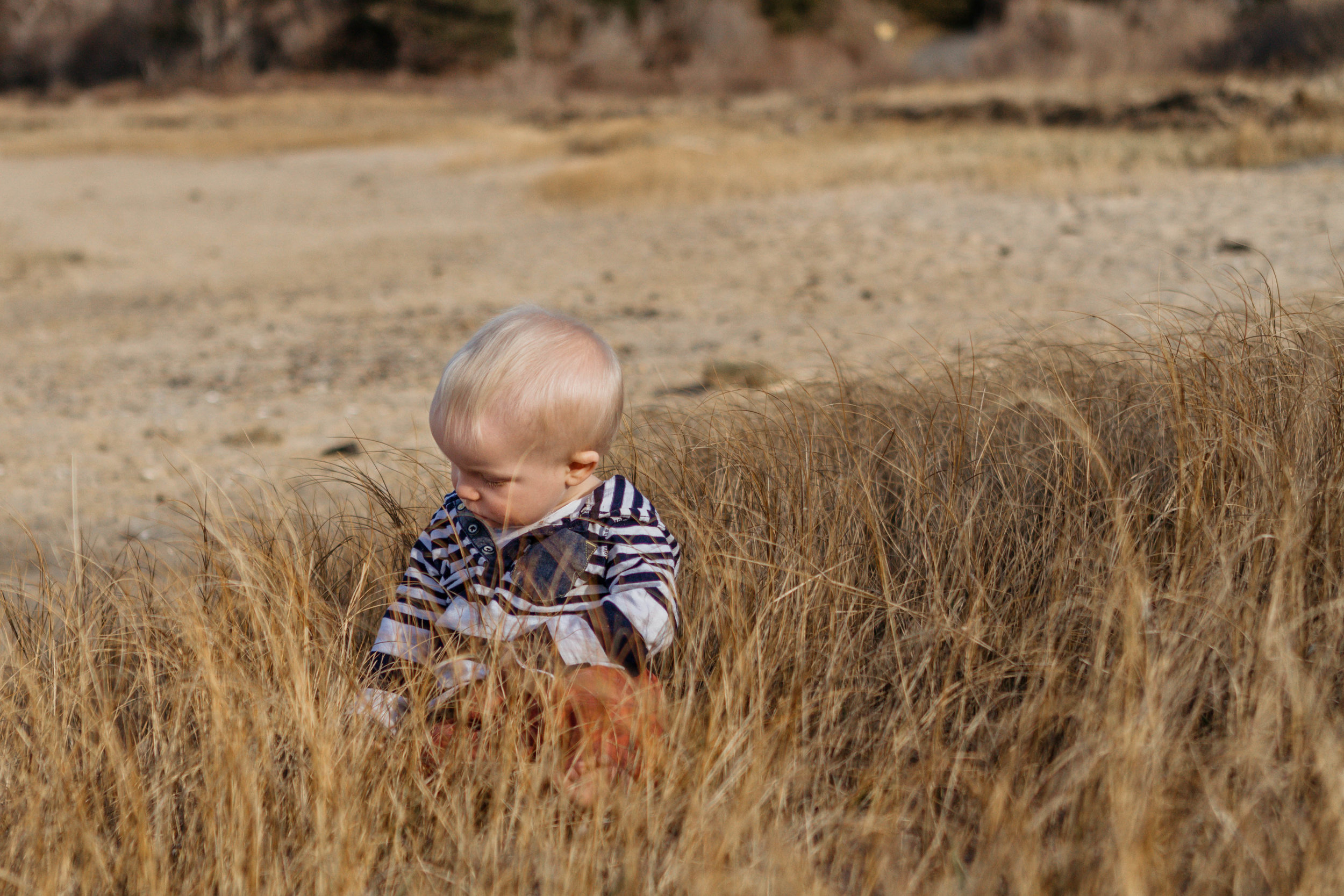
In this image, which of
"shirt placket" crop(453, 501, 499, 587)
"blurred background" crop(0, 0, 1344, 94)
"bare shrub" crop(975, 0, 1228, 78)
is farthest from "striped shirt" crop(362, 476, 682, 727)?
"blurred background" crop(0, 0, 1344, 94)

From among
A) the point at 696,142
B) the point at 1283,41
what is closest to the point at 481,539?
the point at 696,142

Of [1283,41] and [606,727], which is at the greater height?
[1283,41]

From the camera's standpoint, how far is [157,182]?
15.6 meters

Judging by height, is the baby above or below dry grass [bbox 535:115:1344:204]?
below

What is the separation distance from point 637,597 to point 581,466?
248mm

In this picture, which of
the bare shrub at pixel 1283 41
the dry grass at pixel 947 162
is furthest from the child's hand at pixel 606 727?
the bare shrub at pixel 1283 41

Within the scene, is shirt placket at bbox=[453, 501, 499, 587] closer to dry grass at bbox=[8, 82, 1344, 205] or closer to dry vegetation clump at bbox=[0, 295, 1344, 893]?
dry vegetation clump at bbox=[0, 295, 1344, 893]

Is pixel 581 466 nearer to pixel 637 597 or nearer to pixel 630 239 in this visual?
pixel 637 597

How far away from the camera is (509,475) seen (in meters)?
1.73

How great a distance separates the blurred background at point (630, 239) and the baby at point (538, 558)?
72cm

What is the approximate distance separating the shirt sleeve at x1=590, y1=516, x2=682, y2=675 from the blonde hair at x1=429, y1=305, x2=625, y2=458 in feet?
0.57

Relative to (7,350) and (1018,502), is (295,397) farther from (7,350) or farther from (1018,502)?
(1018,502)

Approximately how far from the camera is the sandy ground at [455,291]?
4.36m

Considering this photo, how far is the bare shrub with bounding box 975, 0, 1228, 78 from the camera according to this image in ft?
75.5
